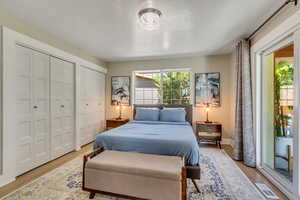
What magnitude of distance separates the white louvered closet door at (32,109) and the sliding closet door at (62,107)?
0.45 feet

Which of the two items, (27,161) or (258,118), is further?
(258,118)

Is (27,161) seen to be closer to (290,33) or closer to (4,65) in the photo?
(4,65)

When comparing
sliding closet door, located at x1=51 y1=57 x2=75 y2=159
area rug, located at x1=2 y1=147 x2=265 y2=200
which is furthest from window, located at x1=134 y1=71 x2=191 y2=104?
area rug, located at x1=2 y1=147 x2=265 y2=200

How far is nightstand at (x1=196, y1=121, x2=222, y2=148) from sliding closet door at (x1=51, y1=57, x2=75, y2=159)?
3120 mm

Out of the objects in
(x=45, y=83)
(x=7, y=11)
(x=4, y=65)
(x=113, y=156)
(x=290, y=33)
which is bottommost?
(x=113, y=156)

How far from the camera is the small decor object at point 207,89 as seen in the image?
414cm

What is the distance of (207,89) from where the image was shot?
420 cm

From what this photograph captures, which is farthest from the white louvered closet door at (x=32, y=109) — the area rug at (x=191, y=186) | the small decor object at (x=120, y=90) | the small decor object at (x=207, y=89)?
the small decor object at (x=207, y=89)

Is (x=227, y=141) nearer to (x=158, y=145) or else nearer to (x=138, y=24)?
(x=158, y=145)

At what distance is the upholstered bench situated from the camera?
1592 millimetres

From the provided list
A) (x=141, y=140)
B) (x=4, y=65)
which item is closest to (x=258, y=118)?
(x=141, y=140)

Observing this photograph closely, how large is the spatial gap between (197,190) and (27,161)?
8.96 feet

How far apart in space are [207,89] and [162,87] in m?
1.32

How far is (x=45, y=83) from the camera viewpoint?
284cm
